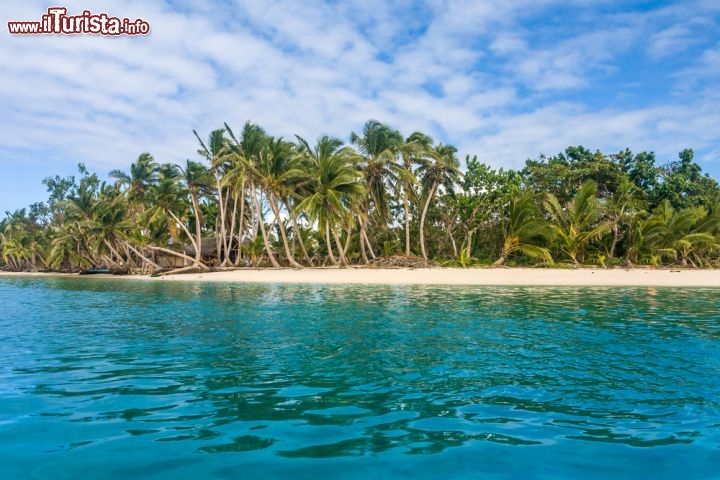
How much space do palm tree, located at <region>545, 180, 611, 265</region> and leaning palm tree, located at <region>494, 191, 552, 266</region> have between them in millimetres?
1133

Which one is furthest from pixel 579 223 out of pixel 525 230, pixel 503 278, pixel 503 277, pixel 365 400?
pixel 365 400

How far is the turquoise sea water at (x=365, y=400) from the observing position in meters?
3.53

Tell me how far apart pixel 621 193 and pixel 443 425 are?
35445 mm

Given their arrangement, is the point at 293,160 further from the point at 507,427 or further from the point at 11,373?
the point at 507,427

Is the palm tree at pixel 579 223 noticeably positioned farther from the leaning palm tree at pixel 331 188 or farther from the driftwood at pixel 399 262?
the leaning palm tree at pixel 331 188

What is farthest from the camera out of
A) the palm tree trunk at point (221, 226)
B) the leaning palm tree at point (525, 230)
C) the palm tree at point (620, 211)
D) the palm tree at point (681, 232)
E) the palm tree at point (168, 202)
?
the palm tree at point (168, 202)

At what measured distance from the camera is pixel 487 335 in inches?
351

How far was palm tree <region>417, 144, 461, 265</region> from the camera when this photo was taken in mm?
37031

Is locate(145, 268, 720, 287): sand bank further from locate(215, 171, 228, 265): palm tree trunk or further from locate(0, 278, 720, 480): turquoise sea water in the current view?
locate(0, 278, 720, 480): turquoise sea water

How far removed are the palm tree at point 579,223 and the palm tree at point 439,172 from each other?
319 inches

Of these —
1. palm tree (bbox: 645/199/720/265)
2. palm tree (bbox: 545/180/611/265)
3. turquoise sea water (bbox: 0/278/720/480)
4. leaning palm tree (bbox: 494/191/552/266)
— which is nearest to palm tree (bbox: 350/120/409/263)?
leaning palm tree (bbox: 494/191/552/266)

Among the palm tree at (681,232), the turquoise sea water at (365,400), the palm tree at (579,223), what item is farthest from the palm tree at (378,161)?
the turquoise sea water at (365,400)

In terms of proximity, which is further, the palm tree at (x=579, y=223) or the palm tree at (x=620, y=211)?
the palm tree at (x=620, y=211)

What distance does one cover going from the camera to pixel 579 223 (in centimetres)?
3219
